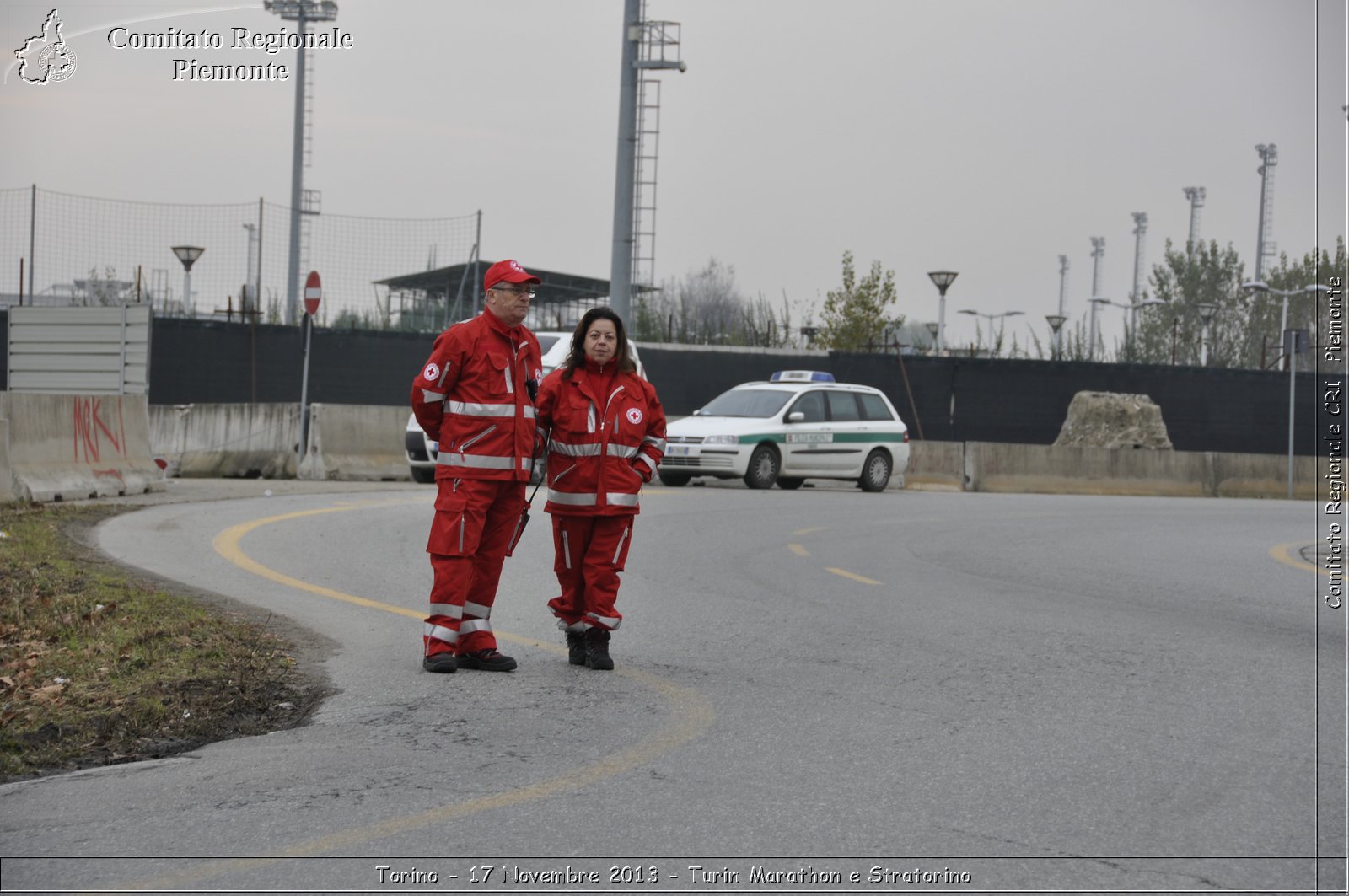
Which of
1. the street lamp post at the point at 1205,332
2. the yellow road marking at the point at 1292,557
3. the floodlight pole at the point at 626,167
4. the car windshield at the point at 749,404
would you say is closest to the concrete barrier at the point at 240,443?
the car windshield at the point at 749,404

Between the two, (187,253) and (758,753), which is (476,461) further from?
(187,253)

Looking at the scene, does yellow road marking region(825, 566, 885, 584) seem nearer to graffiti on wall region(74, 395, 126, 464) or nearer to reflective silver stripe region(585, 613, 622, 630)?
reflective silver stripe region(585, 613, 622, 630)

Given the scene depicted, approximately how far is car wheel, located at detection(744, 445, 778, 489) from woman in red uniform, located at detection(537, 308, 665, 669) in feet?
46.2

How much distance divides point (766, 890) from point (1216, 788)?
81.0 inches

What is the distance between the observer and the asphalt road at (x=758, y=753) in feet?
13.9

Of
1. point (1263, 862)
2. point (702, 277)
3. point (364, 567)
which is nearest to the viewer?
point (1263, 862)

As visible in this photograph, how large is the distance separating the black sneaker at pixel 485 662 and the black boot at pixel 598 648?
359 mm

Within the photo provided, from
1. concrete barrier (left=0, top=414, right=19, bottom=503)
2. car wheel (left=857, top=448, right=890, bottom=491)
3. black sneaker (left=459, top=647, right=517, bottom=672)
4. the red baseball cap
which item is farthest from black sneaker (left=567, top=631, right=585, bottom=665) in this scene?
car wheel (left=857, top=448, right=890, bottom=491)

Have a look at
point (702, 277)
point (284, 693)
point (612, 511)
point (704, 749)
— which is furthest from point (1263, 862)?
point (702, 277)

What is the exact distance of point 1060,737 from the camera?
6.09m

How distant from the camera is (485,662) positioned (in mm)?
6977

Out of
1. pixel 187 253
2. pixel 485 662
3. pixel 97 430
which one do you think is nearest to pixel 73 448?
pixel 97 430

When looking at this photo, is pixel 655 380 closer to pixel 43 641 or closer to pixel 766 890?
pixel 43 641

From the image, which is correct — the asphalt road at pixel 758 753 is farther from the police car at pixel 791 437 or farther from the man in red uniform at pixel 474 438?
the police car at pixel 791 437
